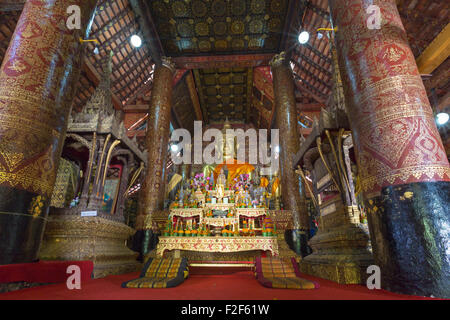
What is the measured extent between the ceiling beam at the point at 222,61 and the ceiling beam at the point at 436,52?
9.56 metres

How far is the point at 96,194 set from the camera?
4.93 metres

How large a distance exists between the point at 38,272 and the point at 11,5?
800 centimetres

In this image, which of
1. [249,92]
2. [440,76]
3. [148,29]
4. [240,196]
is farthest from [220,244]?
[249,92]

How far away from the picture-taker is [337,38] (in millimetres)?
3805

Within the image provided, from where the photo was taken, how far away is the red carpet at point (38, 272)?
2.65 m

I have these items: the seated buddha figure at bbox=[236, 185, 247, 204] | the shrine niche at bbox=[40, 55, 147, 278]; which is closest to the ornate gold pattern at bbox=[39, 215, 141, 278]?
the shrine niche at bbox=[40, 55, 147, 278]

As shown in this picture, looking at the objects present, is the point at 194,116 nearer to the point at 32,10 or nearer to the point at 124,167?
the point at 124,167

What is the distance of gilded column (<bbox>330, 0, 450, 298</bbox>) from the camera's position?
2.23 meters

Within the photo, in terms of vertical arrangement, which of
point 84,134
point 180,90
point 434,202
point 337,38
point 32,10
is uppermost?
point 180,90

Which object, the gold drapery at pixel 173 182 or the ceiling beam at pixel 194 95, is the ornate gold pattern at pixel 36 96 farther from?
the ceiling beam at pixel 194 95

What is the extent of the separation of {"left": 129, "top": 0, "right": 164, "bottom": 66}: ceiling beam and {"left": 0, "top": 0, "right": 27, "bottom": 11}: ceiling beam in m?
4.43

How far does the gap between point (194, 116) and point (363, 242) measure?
17893mm

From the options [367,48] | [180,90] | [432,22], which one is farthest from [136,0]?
[432,22]

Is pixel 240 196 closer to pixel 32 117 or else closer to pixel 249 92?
pixel 32 117
